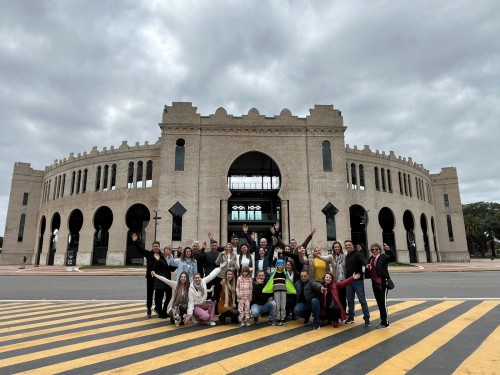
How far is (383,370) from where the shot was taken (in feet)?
16.1

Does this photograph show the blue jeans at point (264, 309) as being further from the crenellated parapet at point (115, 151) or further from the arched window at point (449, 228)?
the arched window at point (449, 228)

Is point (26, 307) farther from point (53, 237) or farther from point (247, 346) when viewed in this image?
point (53, 237)

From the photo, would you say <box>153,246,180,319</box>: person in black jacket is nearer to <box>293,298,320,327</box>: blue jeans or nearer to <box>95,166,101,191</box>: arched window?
<box>293,298,320,327</box>: blue jeans

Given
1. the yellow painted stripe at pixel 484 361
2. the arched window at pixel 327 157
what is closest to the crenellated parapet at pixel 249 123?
the arched window at pixel 327 157

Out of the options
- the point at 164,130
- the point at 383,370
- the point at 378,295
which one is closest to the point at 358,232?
the point at 164,130

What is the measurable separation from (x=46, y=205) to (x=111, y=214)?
1210 centimetres

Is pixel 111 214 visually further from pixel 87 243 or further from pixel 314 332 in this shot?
pixel 314 332

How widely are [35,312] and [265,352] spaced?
7.92 meters

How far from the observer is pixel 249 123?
38812mm

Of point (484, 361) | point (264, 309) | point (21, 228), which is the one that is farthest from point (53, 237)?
point (484, 361)

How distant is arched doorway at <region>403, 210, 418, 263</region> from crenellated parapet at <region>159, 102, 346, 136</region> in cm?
1862

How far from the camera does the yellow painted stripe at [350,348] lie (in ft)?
16.4

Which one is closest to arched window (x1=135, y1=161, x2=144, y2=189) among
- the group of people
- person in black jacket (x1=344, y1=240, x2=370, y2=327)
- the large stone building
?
the large stone building

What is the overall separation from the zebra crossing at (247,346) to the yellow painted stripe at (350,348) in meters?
0.02
